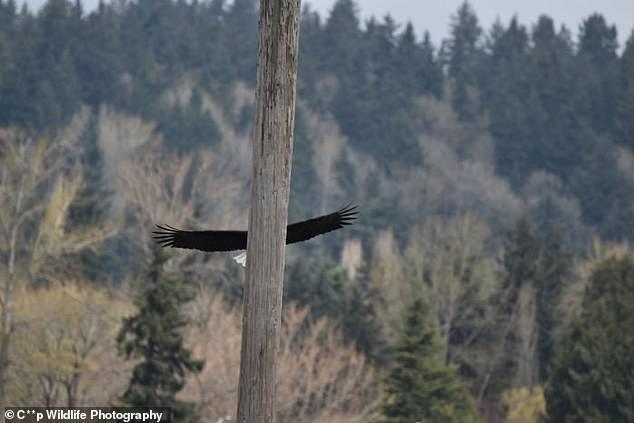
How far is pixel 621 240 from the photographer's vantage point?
3282 inches

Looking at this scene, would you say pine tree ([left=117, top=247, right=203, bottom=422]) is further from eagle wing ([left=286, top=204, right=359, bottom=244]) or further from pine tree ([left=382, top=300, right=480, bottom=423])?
eagle wing ([left=286, top=204, right=359, bottom=244])

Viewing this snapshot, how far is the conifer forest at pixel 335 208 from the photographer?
3089 centimetres

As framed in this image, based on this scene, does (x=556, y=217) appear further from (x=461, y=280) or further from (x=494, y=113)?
(x=461, y=280)

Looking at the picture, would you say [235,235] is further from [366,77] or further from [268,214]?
[366,77]

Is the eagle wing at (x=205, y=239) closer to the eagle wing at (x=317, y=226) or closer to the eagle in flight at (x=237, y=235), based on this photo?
the eagle in flight at (x=237, y=235)

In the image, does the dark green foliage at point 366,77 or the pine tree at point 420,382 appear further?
the dark green foliage at point 366,77

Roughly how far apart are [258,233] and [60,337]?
76.7 ft

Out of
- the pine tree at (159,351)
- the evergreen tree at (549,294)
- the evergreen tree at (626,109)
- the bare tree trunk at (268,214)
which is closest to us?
the bare tree trunk at (268,214)

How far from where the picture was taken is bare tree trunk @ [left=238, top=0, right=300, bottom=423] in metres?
7.93

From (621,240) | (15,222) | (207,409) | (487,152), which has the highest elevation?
(487,152)

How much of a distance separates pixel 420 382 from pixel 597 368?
21.7 feet

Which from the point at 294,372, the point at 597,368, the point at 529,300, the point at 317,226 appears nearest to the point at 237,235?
the point at 317,226

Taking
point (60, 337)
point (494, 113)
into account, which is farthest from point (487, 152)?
point (60, 337)

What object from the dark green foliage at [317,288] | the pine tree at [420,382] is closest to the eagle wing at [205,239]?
the pine tree at [420,382]
